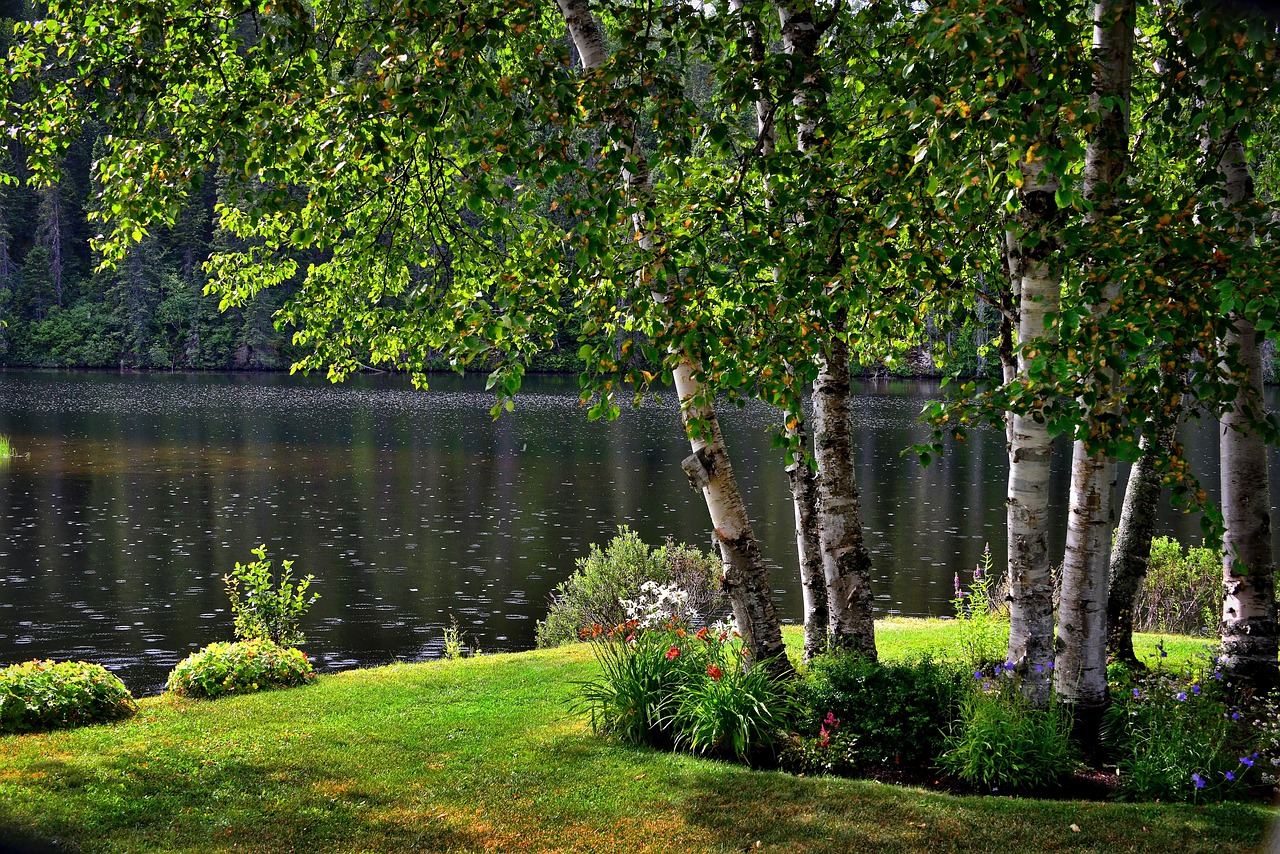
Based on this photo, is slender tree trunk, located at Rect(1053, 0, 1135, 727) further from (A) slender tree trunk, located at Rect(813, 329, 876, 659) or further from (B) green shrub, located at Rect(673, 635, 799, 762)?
(B) green shrub, located at Rect(673, 635, 799, 762)

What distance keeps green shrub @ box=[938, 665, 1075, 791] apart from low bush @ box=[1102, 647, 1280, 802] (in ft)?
1.41

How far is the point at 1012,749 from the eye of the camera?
6.86m

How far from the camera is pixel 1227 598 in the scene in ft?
25.9

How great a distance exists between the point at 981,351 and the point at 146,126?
6.07m

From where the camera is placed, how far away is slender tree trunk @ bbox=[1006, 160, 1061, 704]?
6.45 meters

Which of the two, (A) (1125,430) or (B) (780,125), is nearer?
(A) (1125,430)

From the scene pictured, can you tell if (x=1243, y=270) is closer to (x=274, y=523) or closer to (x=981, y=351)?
(x=981, y=351)

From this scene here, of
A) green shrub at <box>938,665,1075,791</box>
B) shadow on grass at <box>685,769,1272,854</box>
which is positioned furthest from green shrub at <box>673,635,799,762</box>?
green shrub at <box>938,665,1075,791</box>

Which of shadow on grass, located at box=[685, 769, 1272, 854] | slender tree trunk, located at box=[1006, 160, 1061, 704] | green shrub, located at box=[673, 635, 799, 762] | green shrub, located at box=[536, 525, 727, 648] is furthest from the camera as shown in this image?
green shrub, located at box=[536, 525, 727, 648]

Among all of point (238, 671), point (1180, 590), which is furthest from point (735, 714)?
point (1180, 590)

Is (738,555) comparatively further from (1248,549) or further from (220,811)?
(220,811)

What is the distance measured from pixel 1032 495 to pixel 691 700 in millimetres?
2948

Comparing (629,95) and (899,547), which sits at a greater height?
(629,95)

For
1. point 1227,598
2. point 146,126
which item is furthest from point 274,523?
point 1227,598
